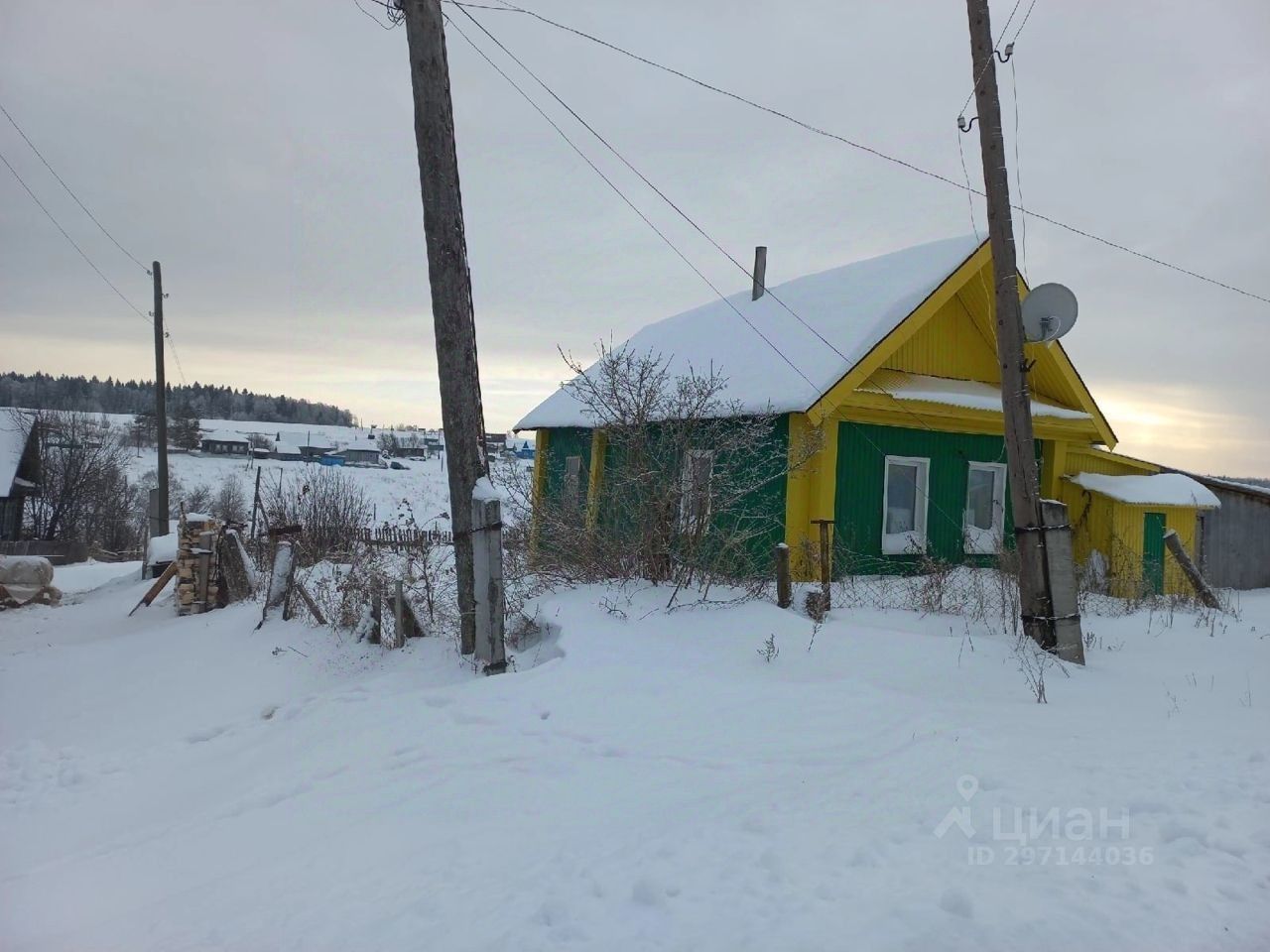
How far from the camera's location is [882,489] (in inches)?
508

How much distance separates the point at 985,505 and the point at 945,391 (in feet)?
8.07

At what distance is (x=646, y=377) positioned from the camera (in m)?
8.30

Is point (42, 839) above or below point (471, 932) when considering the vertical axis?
below

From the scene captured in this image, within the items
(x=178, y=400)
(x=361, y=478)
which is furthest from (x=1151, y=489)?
(x=178, y=400)

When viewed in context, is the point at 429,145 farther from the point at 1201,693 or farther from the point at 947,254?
the point at 947,254

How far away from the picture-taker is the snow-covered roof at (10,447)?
976 inches

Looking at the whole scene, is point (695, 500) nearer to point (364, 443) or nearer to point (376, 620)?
point (376, 620)

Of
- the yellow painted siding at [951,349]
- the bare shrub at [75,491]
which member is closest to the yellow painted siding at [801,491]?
the yellow painted siding at [951,349]

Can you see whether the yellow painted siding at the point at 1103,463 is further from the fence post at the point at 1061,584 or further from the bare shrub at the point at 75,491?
the bare shrub at the point at 75,491

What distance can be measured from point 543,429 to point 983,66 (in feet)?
37.7

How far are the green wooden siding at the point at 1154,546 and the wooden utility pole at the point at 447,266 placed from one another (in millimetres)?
12564

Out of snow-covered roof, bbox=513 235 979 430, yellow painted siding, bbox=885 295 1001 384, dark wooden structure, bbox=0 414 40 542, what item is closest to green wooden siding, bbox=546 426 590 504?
snow-covered roof, bbox=513 235 979 430

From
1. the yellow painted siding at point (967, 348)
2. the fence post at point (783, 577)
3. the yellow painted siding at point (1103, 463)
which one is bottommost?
the fence post at point (783, 577)

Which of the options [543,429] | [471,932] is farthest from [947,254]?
[471,932]
